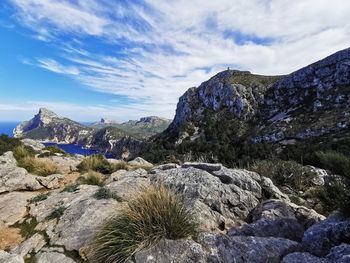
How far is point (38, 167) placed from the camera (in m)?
15.4

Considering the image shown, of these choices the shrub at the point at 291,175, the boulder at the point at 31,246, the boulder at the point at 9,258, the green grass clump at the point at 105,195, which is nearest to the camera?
the boulder at the point at 9,258

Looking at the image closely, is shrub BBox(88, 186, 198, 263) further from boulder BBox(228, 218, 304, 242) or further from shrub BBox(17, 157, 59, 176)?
shrub BBox(17, 157, 59, 176)

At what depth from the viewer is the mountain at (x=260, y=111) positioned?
248 feet

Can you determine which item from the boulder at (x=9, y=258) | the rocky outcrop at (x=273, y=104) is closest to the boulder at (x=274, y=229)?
the boulder at (x=9, y=258)

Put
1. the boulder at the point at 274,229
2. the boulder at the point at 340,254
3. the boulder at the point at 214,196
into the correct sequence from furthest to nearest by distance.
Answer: the boulder at the point at 214,196
the boulder at the point at 274,229
the boulder at the point at 340,254

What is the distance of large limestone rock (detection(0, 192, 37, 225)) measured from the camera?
30.8 ft

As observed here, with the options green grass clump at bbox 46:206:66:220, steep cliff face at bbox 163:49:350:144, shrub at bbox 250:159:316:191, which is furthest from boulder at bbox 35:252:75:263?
steep cliff face at bbox 163:49:350:144

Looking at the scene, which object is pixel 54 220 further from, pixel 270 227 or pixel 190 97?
pixel 190 97

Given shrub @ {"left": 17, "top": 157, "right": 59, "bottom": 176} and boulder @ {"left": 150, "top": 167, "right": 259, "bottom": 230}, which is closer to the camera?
boulder @ {"left": 150, "top": 167, "right": 259, "bottom": 230}

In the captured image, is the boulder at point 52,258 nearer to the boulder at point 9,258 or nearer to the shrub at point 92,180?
the boulder at point 9,258

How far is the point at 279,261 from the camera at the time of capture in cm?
473

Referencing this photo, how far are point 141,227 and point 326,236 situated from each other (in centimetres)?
338

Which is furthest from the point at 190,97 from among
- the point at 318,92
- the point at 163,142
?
the point at 318,92

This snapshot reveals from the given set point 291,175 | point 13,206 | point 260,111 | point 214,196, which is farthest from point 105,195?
point 260,111
